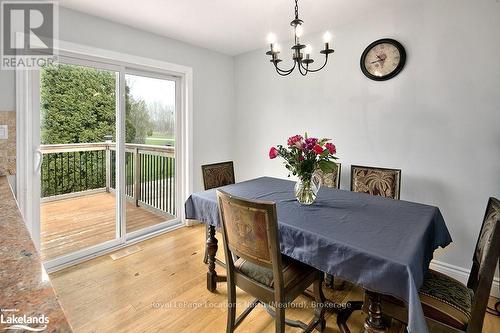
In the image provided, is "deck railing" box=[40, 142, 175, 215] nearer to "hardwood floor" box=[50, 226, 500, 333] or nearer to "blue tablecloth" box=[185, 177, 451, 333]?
"hardwood floor" box=[50, 226, 500, 333]

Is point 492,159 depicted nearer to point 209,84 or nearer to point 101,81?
point 209,84

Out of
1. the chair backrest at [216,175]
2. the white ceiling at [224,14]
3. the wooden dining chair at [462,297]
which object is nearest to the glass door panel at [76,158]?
the white ceiling at [224,14]

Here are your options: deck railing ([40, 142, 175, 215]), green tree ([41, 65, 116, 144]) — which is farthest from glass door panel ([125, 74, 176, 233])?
green tree ([41, 65, 116, 144])

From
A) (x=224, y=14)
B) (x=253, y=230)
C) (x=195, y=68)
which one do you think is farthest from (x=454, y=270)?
(x=195, y=68)

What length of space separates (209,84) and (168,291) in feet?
8.91

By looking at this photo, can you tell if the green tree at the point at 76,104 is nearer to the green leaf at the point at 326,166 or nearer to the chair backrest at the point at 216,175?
the chair backrest at the point at 216,175

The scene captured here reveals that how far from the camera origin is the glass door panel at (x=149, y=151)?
10.1ft

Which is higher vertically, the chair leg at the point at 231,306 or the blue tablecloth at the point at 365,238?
the blue tablecloth at the point at 365,238

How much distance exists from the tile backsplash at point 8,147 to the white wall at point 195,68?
8cm

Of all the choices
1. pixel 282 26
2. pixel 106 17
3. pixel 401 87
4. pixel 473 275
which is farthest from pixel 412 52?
pixel 106 17

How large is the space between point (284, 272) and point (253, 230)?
37 cm

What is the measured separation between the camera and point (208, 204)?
6.64 ft

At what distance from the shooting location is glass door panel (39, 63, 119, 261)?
8.28 feet

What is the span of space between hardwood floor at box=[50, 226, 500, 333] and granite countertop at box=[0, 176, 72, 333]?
1.24m
